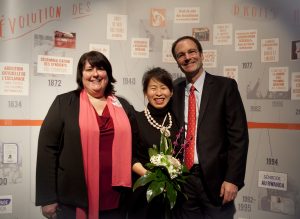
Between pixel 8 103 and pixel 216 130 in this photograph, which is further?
pixel 8 103

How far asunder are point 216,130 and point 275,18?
112cm

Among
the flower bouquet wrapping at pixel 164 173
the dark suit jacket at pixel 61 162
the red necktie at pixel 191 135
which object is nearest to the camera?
the flower bouquet wrapping at pixel 164 173

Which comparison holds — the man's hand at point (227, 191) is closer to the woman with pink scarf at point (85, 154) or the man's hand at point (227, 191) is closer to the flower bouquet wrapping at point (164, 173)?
the flower bouquet wrapping at point (164, 173)

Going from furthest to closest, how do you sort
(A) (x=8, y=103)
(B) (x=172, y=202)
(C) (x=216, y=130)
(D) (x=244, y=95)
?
1. (D) (x=244, y=95)
2. (A) (x=8, y=103)
3. (C) (x=216, y=130)
4. (B) (x=172, y=202)

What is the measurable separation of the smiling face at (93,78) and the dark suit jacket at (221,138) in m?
0.70

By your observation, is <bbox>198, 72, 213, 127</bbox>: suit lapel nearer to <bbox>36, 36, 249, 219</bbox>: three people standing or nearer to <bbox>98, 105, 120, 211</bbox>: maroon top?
<bbox>36, 36, 249, 219</bbox>: three people standing

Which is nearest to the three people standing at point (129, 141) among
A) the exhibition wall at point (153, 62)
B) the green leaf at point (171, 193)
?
the green leaf at point (171, 193)

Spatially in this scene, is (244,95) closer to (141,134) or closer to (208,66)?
(208,66)

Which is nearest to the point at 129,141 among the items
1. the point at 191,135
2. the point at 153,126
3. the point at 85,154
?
the point at 153,126

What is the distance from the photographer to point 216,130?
207cm

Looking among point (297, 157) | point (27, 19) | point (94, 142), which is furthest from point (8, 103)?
point (297, 157)

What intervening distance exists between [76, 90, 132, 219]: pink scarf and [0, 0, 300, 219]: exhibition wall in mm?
452

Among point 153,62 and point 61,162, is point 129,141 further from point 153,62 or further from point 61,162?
point 153,62

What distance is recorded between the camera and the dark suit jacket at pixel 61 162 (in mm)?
2012
